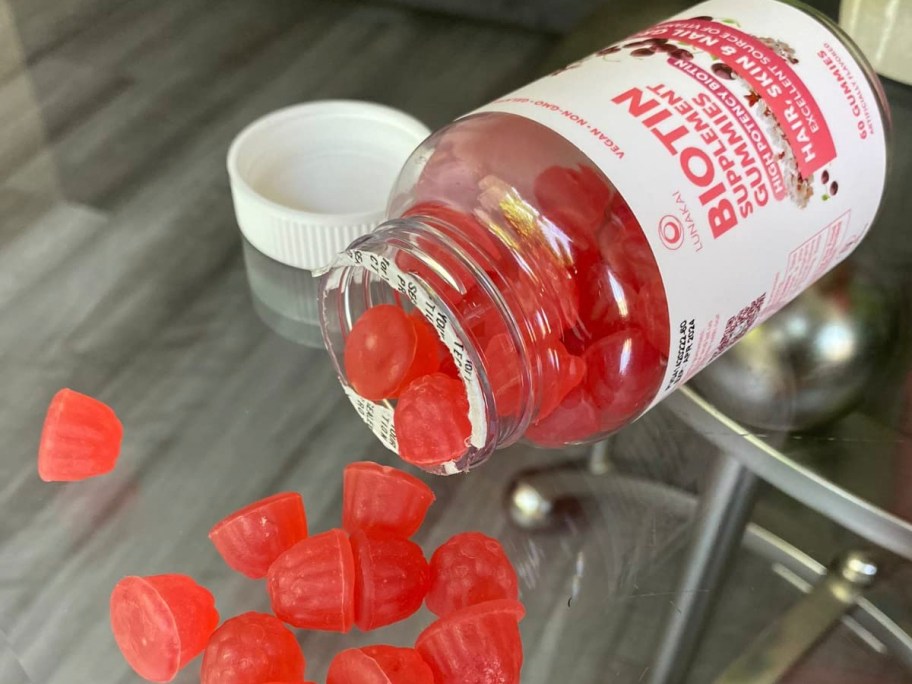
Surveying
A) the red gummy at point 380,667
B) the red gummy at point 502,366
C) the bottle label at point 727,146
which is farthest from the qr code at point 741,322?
the red gummy at point 380,667

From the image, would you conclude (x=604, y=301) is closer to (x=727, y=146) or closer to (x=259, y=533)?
(x=727, y=146)

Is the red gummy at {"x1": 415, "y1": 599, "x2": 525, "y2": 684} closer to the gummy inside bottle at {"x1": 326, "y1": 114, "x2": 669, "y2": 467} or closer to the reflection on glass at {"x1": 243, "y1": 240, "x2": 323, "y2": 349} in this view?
the gummy inside bottle at {"x1": 326, "y1": 114, "x2": 669, "y2": 467}

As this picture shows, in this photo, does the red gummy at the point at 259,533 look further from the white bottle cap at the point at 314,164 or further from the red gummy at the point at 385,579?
the white bottle cap at the point at 314,164

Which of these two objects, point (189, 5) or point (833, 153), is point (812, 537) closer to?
point (833, 153)

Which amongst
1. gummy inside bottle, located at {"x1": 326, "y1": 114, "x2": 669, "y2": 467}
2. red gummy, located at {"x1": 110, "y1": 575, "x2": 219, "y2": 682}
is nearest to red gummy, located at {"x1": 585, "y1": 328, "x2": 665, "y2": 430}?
gummy inside bottle, located at {"x1": 326, "y1": 114, "x2": 669, "y2": 467}

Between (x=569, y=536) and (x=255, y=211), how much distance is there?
30 centimetres

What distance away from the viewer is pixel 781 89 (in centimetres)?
47

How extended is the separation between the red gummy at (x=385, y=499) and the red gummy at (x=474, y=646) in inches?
3.0

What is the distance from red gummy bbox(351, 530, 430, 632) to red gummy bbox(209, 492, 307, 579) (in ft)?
0.13

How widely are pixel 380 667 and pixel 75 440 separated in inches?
9.8

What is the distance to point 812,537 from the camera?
0.54 meters

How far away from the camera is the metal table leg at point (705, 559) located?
504 millimetres

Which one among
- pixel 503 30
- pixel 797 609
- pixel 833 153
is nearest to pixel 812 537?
pixel 797 609

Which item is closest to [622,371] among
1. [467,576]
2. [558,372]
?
[558,372]
